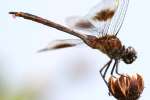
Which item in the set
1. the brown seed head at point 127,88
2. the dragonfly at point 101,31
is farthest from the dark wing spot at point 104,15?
the brown seed head at point 127,88

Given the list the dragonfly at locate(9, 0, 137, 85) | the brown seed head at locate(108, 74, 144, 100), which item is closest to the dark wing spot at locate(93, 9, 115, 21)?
the dragonfly at locate(9, 0, 137, 85)

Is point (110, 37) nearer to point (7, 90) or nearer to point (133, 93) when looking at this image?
point (133, 93)

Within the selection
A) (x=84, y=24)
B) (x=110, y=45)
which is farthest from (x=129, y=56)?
(x=84, y=24)

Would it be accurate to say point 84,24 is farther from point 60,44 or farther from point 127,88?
point 127,88

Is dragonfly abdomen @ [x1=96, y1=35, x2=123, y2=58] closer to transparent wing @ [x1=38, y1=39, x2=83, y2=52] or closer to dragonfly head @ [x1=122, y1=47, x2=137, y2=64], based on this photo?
dragonfly head @ [x1=122, y1=47, x2=137, y2=64]

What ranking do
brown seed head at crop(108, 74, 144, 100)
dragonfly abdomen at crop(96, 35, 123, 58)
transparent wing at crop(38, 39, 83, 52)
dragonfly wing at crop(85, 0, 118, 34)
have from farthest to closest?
dragonfly wing at crop(85, 0, 118, 34) → transparent wing at crop(38, 39, 83, 52) → dragonfly abdomen at crop(96, 35, 123, 58) → brown seed head at crop(108, 74, 144, 100)

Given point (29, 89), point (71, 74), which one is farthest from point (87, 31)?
point (29, 89)

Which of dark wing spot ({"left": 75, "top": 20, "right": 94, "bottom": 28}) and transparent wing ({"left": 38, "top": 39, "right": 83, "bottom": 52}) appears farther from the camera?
dark wing spot ({"left": 75, "top": 20, "right": 94, "bottom": 28})
